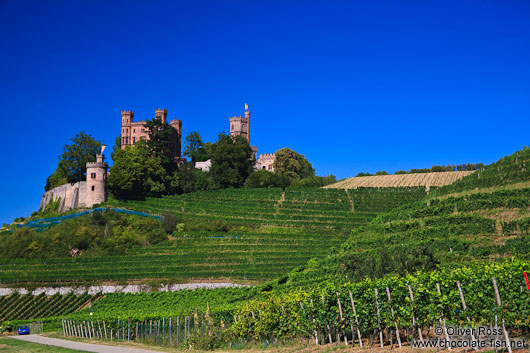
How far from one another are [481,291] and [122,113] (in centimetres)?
9687

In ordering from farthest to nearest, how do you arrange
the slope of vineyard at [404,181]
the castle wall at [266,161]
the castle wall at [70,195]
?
the castle wall at [266,161] → the slope of vineyard at [404,181] → the castle wall at [70,195]

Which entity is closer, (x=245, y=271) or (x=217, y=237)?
(x=245, y=271)

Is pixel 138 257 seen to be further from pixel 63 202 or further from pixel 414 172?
pixel 414 172

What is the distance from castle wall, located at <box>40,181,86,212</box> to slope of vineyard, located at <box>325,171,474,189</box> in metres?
35.5

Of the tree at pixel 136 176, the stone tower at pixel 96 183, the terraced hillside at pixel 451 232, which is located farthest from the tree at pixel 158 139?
the terraced hillside at pixel 451 232

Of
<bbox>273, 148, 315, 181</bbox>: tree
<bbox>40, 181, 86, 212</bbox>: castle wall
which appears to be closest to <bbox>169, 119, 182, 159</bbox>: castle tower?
<bbox>273, 148, 315, 181</bbox>: tree

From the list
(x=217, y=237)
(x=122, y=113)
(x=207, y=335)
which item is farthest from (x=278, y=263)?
(x=122, y=113)

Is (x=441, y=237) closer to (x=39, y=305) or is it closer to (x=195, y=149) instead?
(x=39, y=305)

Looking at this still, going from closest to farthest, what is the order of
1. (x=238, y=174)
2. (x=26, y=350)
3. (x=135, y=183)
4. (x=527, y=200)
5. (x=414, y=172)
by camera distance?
(x=26, y=350) < (x=527, y=200) < (x=135, y=183) < (x=238, y=174) < (x=414, y=172)

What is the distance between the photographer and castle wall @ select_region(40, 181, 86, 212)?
242ft

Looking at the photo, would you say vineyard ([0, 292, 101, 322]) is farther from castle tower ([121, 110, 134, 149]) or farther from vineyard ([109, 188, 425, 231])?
castle tower ([121, 110, 134, 149])

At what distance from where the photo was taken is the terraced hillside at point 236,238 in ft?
159

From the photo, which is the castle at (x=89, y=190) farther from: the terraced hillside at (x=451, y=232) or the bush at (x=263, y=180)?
the terraced hillside at (x=451, y=232)

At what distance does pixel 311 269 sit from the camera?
132ft
